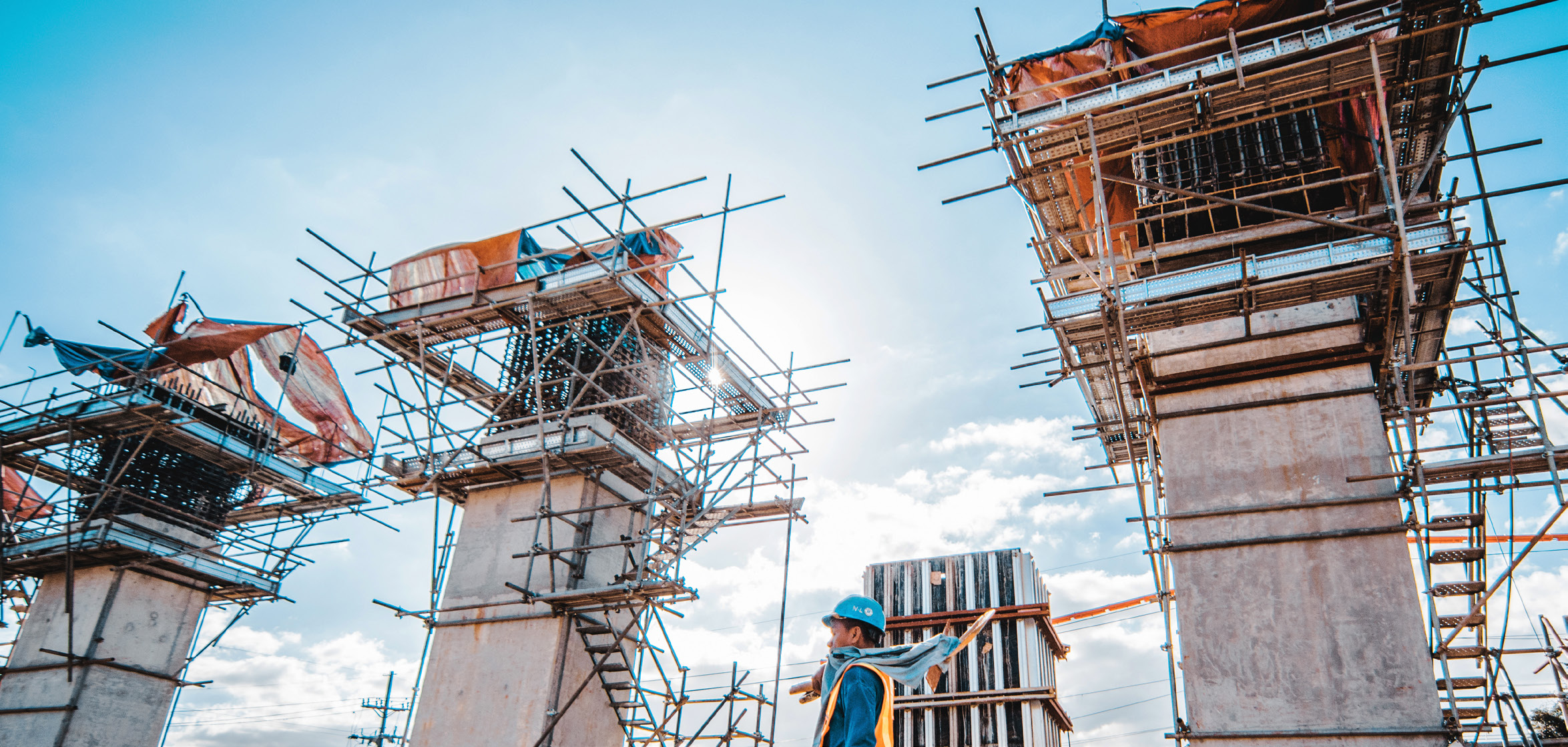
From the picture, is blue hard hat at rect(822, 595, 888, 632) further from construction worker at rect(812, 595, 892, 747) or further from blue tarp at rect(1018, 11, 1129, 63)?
blue tarp at rect(1018, 11, 1129, 63)

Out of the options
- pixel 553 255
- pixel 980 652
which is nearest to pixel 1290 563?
pixel 553 255

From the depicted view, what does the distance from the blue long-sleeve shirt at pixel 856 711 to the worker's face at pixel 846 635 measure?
447 mm

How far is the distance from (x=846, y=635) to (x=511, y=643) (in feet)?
37.0

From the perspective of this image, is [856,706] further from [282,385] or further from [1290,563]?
[282,385]

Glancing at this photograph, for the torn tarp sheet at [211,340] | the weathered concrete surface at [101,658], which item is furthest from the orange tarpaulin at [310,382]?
the weathered concrete surface at [101,658]

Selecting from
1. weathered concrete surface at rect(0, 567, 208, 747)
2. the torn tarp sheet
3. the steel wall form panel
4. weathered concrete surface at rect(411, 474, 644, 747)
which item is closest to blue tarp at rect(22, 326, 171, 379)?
the torn tarp sheet

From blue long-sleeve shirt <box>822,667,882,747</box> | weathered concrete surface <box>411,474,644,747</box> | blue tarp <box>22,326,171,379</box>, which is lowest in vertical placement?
blue long-sleeve shirt <box>822,667,882,747</box>

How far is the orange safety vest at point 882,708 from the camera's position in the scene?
16.9 ft

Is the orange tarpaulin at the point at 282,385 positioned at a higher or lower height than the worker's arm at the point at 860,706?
higher

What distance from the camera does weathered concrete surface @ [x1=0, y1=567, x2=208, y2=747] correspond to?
19078 mm

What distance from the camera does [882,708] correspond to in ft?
17.0

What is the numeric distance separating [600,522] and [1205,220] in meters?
11.4

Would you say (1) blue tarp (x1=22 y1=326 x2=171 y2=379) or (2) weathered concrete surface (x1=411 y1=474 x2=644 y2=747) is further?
(1) blue tarp (x1=22 y1=326 x2=171 y2=379)

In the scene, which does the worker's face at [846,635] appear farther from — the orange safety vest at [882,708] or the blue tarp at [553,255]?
the blue tarp at [553,255]
